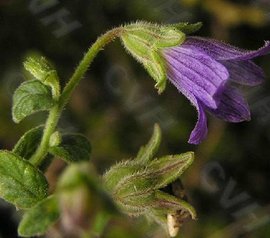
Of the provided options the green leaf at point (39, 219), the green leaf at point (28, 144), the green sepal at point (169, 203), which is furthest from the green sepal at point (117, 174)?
the green leaf at point (39, 219)

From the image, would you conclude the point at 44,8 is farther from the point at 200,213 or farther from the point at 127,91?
the point at 200,213

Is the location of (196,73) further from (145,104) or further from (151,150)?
(145,104)

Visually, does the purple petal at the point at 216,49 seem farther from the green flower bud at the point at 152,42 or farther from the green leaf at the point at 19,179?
the green leaf at the point at 19,179

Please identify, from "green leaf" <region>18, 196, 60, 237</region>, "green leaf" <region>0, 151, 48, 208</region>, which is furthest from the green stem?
"green leaf" <region>18, 196, 60, 237</region>

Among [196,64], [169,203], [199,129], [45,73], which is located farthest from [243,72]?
[45,73]

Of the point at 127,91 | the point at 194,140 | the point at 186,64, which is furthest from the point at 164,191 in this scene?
the point at 127,91

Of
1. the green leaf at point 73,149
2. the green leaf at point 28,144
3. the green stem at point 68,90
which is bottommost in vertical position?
the green leaf at point 73,149
